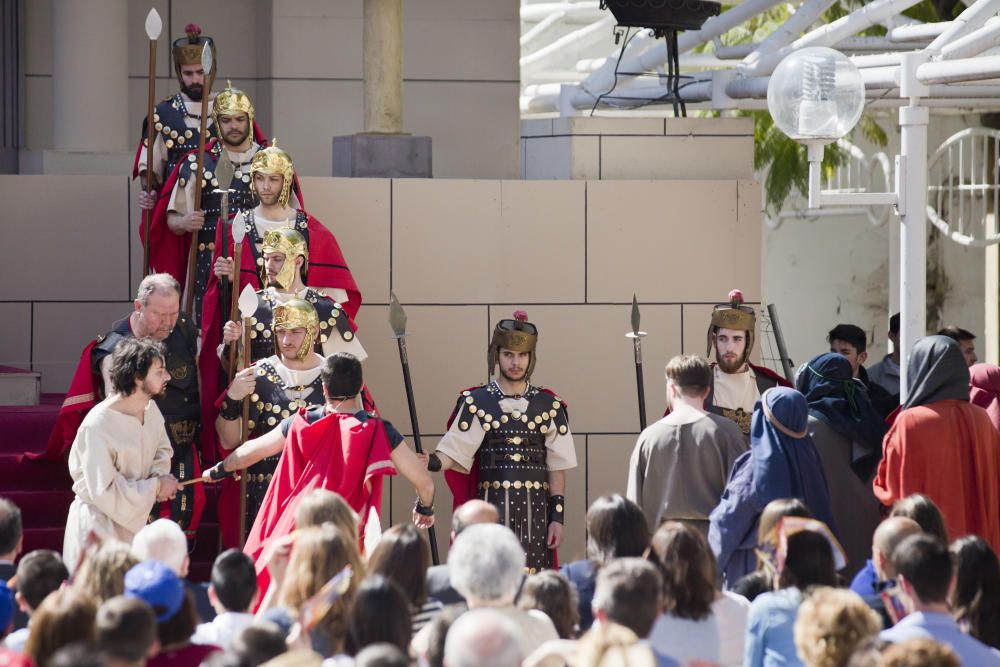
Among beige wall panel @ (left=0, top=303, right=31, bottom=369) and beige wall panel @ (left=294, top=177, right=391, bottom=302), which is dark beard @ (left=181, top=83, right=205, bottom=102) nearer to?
beige wall panel @ (left=294, top=177, right=391, bottom=302)

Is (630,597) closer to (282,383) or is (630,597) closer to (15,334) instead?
(282,383)

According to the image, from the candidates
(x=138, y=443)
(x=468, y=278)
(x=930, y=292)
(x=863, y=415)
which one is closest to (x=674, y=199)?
(x=468, y=278)

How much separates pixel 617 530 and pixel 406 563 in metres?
0.66

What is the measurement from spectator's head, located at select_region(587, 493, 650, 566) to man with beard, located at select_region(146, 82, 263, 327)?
3.65 meters

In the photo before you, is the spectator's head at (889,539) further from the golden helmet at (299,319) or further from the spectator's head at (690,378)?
the golden helmet at (299,319)

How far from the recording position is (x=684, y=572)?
484cm

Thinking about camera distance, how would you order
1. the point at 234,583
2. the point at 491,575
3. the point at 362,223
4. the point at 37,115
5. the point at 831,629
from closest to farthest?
the point at 831,629 → the point at 491,575 → the point at 234,583 → the point at 362,223 → the point at 37,115

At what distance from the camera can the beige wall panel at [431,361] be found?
30.6ft

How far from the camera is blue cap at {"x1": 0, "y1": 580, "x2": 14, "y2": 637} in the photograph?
4.55 m

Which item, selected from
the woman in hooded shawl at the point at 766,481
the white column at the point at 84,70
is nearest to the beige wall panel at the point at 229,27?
the white column at the point at 84,70

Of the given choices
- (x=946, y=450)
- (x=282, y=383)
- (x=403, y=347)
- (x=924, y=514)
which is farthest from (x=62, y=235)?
(x=924, y=514)

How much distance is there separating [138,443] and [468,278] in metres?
3.12

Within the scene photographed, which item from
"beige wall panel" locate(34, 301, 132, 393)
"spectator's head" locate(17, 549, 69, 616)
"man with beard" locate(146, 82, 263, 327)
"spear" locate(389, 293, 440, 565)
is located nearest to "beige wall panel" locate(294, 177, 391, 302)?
"man with beard" locate(146, 82, 263, 327)

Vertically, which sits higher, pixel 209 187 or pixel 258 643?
pixel 209 187
